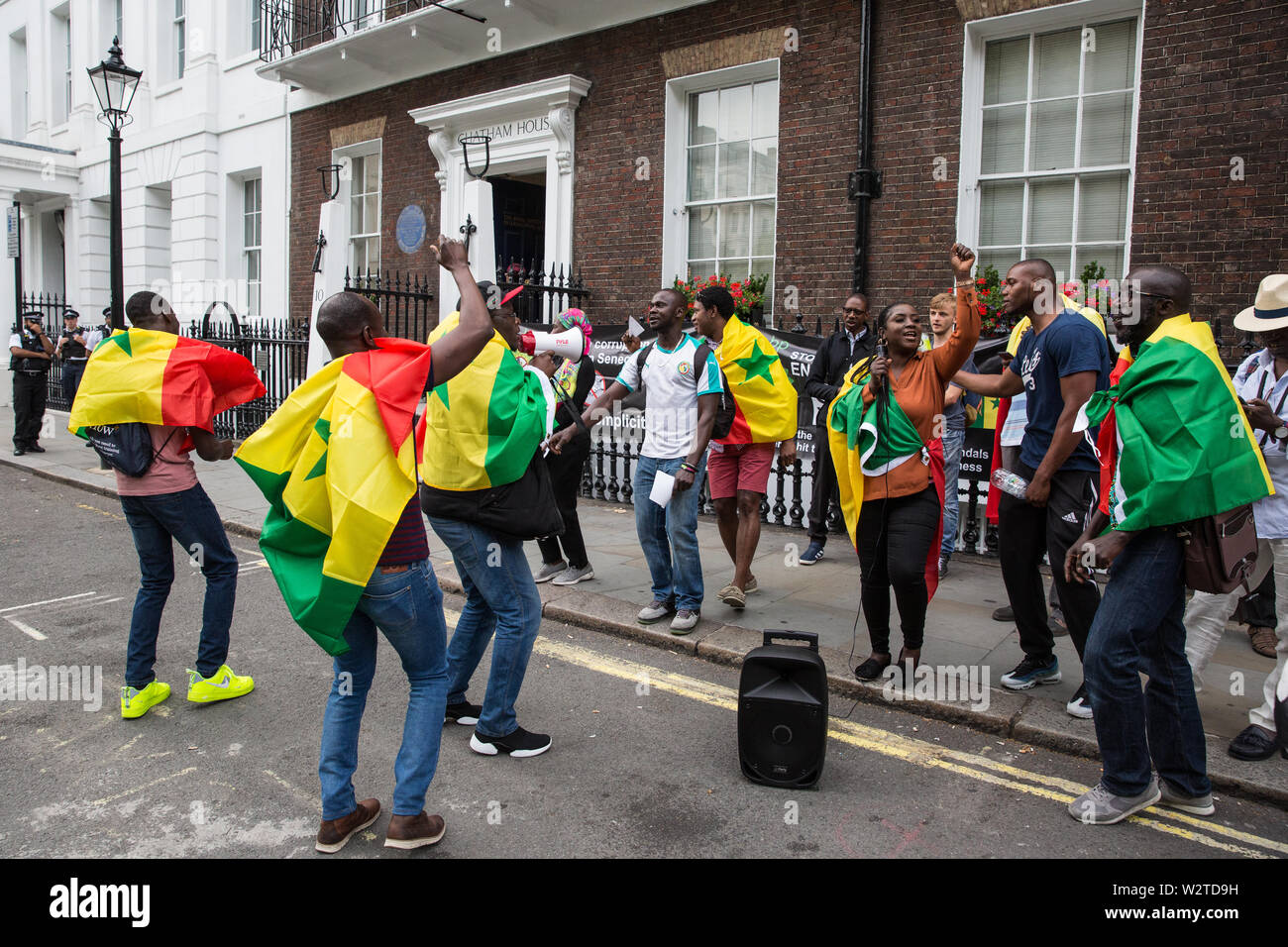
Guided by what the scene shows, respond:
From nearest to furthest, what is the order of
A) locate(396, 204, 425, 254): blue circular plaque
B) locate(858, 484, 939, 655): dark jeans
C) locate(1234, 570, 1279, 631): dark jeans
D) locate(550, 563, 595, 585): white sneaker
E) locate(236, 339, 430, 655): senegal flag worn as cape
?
1. locate(236, 339, 430, 655): senegal flag worn as cape
2. locate(858, 484, 939, 655): dark jeans
3. locate(1234, 570, 1279, 631): dark jeans
4. locate(550, 563, 595, 585): white sneaker
5. locate(396, 204, 425, 254): blue circular plaque

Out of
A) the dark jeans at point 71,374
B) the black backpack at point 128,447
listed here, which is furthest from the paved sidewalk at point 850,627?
the dark jeans at point 71,374

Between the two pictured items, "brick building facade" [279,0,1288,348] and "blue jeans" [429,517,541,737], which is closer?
"blue jeans" [429,517,541,737]

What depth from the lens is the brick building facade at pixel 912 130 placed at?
7121mm

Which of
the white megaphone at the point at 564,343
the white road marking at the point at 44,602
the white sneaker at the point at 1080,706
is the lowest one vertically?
the white road marking at the point at 44,602

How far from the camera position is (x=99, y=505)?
33.5ft

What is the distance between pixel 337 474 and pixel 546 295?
888cm

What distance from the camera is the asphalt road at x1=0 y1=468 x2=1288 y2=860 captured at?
3316 millimetres

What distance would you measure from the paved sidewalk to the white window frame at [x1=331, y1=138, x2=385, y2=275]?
6080 mm

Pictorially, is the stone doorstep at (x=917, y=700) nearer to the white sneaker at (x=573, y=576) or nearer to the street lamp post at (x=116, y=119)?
the white sneaker at (x=573, y=576)

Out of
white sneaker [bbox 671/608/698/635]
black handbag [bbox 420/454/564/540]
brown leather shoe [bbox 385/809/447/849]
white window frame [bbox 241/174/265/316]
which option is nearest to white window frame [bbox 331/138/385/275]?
white window frame [bbox 241/174/265/316]

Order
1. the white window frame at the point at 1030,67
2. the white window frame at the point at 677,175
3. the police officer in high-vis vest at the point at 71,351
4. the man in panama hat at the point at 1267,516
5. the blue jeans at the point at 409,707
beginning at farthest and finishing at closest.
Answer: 1. the police officer in high-vis vest at the point at 71,351
2. the white window frame at the point at 677,175
3. the white window frame at the point at 1030,67
4. the man in panama hat at the point at 1267,516
5. the blue jeans at the point at 409,707

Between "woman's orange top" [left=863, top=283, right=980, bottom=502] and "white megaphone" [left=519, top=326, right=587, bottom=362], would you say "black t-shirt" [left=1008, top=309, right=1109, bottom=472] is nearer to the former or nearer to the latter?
"woman's orange top" [left=863, top=283, right=980, bottom=502]
